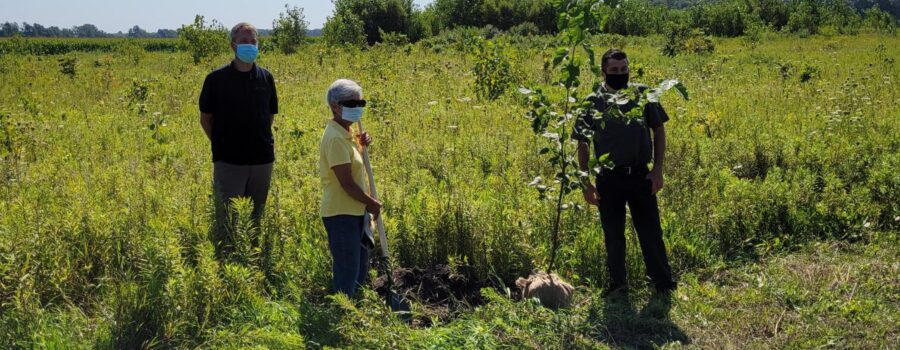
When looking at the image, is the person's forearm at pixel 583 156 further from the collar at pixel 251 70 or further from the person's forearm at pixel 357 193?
the collar at pixel 251 70

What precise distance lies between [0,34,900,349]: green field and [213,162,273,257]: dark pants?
5.3 inches

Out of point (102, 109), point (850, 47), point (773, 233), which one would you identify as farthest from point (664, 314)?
point (850, 47)

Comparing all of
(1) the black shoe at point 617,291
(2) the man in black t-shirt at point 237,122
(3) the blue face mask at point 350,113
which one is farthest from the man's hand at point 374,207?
(1) the black shoe at point 617,291

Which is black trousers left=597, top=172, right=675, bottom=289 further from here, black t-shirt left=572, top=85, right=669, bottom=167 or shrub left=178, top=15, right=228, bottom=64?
shrub left=178, top=15, right=228, bottom=64

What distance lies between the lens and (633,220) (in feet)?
15.1

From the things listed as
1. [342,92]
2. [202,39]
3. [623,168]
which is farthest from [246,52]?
[202,39]

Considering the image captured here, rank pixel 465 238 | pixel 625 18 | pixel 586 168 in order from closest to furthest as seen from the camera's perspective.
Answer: pixel 586 168 → pixel 465 238 → pixel 625 18

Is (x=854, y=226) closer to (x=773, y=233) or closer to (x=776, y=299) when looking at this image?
(x=773, y=233)

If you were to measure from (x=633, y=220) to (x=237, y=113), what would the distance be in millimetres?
2759

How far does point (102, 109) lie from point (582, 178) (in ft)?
33.2

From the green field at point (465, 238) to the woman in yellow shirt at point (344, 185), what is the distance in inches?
10.7

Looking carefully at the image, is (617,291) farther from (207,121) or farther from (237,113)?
(207,121)

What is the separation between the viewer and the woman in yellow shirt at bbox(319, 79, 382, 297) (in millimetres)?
3943

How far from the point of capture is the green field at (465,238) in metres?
3.96
